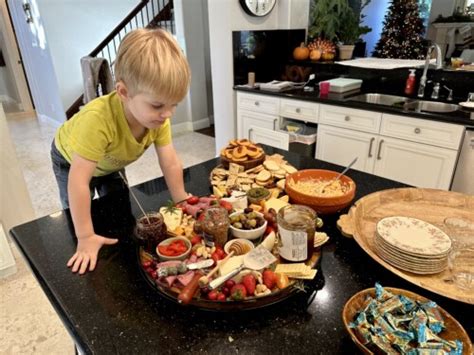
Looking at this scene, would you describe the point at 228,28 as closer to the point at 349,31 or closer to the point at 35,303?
the point at 349,31

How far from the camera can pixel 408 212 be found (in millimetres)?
997

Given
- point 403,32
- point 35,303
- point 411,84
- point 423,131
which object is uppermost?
point 403,32

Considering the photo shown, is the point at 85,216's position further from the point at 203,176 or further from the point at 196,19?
the point at 196,19

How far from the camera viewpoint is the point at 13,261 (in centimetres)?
197

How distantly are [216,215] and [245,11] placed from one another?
2.45 meters

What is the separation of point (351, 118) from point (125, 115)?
172 cm

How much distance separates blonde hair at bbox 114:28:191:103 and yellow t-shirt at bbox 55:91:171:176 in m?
0.16

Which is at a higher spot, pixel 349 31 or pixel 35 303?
pixel 349 31

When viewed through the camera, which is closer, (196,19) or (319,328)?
(319,328)

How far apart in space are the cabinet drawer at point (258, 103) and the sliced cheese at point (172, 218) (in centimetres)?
200

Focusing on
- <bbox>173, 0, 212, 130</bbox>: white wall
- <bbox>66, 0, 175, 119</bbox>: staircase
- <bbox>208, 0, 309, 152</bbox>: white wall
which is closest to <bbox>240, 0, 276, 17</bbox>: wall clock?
<bbox>208, 0, 309, 152</bbox>: white wall

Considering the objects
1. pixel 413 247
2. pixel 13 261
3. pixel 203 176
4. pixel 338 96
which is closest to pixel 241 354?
pixel 413 247

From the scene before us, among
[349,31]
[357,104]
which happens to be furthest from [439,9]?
[357,104]

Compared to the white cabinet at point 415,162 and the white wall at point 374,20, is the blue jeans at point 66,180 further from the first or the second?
the white wall at point 374,20
